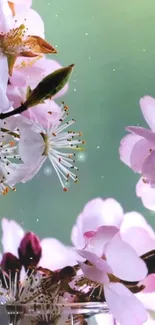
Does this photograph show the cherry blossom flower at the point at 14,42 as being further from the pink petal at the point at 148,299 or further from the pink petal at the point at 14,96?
the pink petal at the point at 148,299

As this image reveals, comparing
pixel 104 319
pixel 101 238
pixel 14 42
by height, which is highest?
pixel 14 42

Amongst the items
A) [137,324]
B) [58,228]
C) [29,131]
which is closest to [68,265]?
[58,228]

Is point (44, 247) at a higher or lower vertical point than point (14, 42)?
lower

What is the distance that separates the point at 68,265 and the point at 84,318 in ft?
0.44

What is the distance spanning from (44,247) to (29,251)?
4 centimetres

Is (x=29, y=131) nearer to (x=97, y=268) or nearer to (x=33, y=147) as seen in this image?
(x=33, y=147)

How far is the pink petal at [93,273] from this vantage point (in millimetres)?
691

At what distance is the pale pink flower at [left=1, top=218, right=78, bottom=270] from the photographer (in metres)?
0.83

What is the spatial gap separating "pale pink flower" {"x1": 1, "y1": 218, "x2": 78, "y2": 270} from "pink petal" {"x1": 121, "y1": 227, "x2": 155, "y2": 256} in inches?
3.3

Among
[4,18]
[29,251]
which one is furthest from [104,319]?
[4,18]

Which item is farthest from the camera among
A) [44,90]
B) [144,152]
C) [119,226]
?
[119,226]

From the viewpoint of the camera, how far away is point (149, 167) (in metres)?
0.69

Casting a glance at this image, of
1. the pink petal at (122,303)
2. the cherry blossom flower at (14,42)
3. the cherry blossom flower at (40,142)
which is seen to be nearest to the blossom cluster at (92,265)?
the pink petal at (122,303)

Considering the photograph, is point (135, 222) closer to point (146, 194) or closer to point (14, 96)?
point (146, 194)
